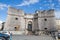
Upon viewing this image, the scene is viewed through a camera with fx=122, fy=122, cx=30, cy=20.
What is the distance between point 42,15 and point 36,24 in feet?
8.79

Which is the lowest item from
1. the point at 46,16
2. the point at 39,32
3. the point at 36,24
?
the point at 39,32

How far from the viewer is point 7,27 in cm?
2734

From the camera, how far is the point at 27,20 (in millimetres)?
30109

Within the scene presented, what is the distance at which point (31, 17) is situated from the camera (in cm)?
3020

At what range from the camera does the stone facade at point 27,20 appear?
27.9 metres

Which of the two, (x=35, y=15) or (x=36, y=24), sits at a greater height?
(x=35, y=15)

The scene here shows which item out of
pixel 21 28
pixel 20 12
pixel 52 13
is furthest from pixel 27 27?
pixel 52 13

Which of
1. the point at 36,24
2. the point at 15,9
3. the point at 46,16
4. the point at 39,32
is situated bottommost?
the point at 39,32

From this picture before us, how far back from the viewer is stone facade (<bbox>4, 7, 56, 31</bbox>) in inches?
1099

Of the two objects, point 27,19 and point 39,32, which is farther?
point 27,19

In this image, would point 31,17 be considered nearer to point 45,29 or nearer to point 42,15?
point 42,15

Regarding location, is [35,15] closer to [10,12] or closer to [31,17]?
[31,17]

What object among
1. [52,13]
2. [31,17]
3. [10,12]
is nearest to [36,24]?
[31,17]

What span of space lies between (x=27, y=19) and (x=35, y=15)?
2203mm
